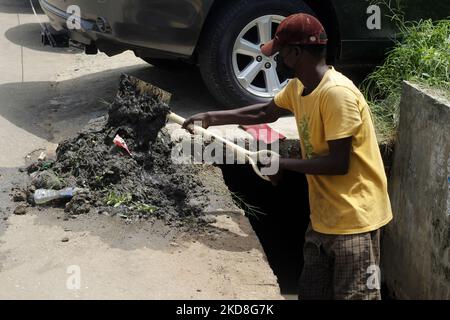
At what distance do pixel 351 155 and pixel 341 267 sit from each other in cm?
62

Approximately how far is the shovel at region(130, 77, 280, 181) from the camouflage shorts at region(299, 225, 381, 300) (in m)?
0.48

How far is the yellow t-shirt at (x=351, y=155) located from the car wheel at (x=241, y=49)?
1798 millimetres

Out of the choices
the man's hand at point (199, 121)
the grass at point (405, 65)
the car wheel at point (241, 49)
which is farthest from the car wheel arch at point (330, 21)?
the man's hand at point (199, 121)

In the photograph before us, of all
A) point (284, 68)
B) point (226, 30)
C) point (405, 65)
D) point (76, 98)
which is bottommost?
point (76, 98)

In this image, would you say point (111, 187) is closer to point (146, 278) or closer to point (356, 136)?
point (146, 278)

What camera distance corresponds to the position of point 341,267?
11.0 feet

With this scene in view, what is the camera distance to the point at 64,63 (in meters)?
7.64

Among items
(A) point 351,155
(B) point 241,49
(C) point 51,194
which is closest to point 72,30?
(B) point 241,49

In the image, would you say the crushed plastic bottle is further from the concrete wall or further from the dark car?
the concrete wall

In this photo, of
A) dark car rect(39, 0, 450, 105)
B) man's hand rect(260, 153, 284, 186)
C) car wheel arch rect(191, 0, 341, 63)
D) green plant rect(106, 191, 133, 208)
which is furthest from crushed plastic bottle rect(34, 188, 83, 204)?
car wheel arch rect(191, 0, 341, 63)

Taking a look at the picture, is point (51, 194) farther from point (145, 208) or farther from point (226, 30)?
point (226, 30)

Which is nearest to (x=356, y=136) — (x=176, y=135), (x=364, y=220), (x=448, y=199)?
(x=364, y=220)

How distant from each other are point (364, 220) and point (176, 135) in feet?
6.33

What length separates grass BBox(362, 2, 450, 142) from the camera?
512 cm
